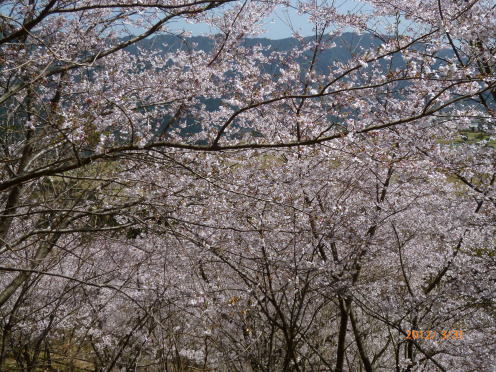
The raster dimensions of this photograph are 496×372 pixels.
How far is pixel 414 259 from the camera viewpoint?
8336mm

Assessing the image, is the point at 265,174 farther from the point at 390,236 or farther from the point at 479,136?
the point at 479,136

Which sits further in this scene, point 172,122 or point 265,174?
point 265,174

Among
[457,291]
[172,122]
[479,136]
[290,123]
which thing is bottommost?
[457,291]

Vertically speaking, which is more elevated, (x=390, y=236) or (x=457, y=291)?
(x=390, y=236)

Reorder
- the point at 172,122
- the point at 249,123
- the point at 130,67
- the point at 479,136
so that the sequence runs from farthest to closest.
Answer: the point at 249,123 → the point at 130,67 → the point at 479,136 → the point at 172,122

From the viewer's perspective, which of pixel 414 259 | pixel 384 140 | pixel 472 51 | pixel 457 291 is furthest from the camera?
pixel 414 259

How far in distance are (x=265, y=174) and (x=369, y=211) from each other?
67.4 inches

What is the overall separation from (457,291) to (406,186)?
1.82 metres

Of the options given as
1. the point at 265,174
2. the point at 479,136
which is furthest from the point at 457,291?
the point at 265,174
